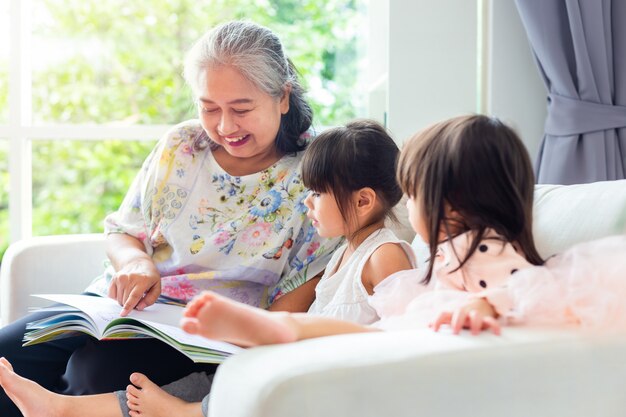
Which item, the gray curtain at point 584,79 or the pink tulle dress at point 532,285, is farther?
the gray curtain at point 584,79

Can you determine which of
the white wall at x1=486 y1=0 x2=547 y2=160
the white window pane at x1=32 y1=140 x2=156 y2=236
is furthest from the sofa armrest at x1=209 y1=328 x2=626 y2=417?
the white window pane at x1=32 y1=140 x2=156 y2=236

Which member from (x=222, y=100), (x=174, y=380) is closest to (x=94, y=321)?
(x=174, y=380)

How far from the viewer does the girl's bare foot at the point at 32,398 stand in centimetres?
129

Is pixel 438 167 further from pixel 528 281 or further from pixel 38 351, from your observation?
pixel 38 351

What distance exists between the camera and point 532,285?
3.26 ft

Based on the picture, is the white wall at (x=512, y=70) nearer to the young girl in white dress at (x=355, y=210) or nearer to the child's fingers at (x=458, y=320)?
the young girl in white dress at (x=355, y=210)

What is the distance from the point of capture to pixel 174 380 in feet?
4.62

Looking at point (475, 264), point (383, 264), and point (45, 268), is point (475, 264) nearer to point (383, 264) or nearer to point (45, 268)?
point (383, 264)

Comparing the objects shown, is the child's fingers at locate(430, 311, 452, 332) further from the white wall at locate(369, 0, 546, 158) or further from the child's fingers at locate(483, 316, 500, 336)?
the white wall at locate(369, 0, 546, 158)

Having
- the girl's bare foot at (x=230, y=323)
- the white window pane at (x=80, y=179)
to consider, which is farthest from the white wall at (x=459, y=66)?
the white window pane at (x=80, y=179)

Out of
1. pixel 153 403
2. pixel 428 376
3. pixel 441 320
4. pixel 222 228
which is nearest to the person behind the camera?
pixel 428 376

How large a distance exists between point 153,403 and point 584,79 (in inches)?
49.7

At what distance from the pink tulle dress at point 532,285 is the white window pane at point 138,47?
3.93 m

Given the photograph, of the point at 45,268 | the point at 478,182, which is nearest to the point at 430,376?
the point at 478,182
